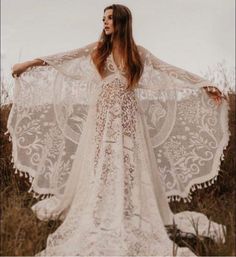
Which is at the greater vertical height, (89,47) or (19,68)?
(89,47)

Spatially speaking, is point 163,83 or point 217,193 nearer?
point 163,83

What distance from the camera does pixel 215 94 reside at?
4.27 m

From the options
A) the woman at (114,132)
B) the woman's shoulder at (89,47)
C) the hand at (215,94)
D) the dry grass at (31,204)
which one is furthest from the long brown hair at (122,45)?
the dry grass at (31,204)

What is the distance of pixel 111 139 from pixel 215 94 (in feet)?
3.52

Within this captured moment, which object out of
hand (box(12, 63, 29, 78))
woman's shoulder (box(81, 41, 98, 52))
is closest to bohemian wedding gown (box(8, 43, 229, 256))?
woman's shoulder (box(81, 41, 98, 52))

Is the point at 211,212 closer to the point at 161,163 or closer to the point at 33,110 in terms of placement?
the point at 161,163

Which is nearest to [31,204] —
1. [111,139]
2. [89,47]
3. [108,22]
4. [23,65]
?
[111,139]

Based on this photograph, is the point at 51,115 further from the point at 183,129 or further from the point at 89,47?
the point at 183,129

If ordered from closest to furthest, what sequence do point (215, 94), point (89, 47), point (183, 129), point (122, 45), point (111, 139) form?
point (111, 139)
point (122, 45)
point (89, 47)
point (215, 94)
point (183, 129)

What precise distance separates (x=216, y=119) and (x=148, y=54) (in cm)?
80

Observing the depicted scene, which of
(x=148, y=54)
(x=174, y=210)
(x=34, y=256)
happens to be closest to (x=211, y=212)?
(x=174, y=210)

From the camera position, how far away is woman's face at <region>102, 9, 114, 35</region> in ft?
13.0

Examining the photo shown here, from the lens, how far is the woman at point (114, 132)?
3.57 meters

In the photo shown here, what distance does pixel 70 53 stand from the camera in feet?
13.6
